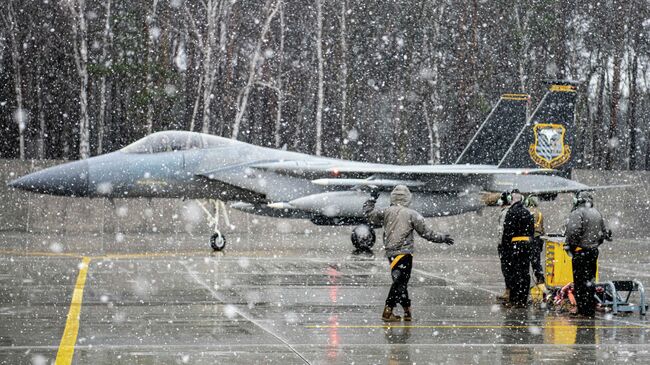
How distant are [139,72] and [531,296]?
87.6ft

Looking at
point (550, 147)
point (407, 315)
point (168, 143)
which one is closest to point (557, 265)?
point (407, 315)

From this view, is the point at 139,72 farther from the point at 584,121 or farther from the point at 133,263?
the point at 584,121

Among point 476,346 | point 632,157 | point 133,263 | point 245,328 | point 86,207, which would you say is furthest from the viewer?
point 632,157

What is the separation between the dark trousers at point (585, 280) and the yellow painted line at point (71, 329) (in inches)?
233

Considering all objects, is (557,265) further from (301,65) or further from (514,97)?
(301,65)

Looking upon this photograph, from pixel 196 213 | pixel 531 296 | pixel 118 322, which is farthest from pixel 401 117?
pixel 118 322

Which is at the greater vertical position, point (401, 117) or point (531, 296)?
point (401, 117)

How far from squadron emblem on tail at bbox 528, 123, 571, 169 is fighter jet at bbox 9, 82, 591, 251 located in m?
0.03

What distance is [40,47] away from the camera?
140 feet

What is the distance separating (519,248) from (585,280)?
3.86ft

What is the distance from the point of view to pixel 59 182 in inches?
847

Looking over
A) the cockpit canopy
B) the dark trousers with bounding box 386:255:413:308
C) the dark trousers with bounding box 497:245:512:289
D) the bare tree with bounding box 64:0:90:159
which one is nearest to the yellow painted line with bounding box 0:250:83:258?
the cockpit canopy

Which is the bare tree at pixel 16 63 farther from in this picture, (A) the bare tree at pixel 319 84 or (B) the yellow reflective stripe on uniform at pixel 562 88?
(B) the yellow reflective stripe on uniform at pixel 562 88

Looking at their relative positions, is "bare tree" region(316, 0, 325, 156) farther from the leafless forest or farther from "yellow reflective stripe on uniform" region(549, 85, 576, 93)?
"yellow reflective stripe on uniform" region(549, 85, 576, 93)
